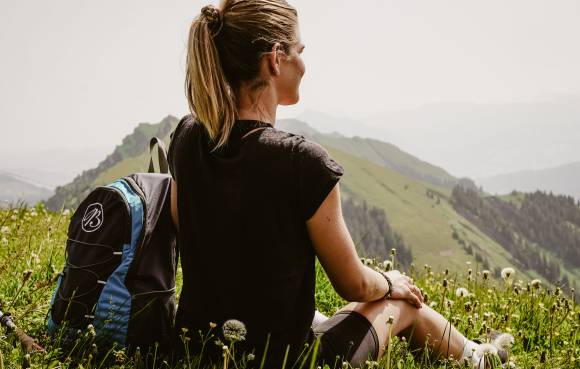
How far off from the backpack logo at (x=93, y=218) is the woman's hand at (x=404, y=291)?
2078mm

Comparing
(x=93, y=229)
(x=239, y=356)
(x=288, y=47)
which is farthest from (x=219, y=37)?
(x=239, y=356)

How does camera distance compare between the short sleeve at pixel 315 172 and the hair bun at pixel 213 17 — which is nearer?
the short sleeve at pixel 315 172

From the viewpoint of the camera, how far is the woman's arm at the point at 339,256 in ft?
9.91

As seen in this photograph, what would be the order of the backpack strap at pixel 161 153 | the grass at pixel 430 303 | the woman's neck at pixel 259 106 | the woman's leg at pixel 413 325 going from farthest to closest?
the backpack strap at pixel 161 153 → the woman's leg at pixel 413 325 → the grass at pixel 430 303 → the woman's neck at pixel 259 106

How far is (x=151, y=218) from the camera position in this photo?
3.83 meters

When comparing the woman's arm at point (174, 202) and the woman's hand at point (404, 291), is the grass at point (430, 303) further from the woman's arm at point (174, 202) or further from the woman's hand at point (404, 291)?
the woman's arm at point (174, 202)

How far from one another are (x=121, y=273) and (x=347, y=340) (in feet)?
5.19

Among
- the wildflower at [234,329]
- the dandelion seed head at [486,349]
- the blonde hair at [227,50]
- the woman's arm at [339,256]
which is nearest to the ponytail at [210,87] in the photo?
the blonde hair at [227,50]

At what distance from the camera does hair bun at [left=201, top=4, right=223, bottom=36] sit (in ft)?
10.3

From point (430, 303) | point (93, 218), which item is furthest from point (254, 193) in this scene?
point (430, 303)

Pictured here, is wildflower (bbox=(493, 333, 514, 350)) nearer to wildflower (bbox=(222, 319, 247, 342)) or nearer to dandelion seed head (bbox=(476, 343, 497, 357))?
dandelion seed head (bbox=(476, 343, 497, 357))

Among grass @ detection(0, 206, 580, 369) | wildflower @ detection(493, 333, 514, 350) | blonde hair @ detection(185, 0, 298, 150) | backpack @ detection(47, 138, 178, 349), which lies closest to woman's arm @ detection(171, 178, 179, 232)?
backpack @ detection(47, 138, 178, 349)

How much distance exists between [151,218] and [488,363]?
8.60ft

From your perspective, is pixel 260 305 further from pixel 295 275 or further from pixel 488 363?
pixel 488 363
